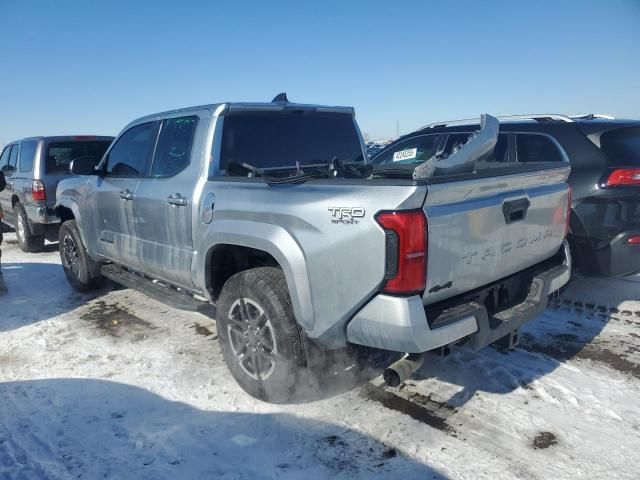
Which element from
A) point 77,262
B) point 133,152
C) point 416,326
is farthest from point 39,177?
point 416,326

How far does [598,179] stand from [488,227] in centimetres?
265

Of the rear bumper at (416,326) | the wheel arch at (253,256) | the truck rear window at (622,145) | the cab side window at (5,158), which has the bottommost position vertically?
the rear bumper at (416,326)

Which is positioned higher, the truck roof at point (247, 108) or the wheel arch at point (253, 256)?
the truck roof at point (247, 108)

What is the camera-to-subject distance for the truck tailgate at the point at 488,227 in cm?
240

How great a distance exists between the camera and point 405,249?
2.28 m

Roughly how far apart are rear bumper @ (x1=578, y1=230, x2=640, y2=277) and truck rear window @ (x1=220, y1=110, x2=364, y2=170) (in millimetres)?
2457

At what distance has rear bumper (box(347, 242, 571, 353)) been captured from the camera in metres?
2.31

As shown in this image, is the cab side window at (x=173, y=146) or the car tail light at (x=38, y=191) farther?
the car tail light at (x=38, y=191)

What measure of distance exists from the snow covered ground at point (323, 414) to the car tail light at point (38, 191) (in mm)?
3568

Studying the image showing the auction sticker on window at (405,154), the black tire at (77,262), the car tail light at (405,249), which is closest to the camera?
the car tail light at (405,249)

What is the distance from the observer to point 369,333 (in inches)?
96.6

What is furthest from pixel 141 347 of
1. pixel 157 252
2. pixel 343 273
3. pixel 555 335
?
pixel 555 335

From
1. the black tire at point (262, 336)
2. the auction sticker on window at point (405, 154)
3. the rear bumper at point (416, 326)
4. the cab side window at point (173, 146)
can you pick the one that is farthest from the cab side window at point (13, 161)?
the rear bumper at point (416, 326)

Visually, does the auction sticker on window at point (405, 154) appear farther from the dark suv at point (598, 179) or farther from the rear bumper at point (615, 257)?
the rear bumper at point (615, 257)
